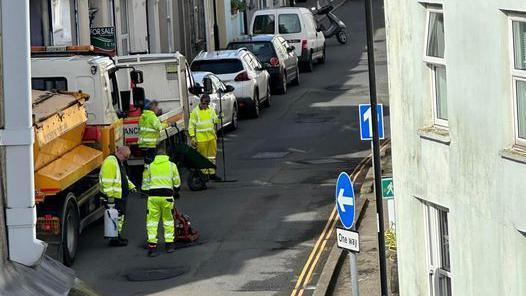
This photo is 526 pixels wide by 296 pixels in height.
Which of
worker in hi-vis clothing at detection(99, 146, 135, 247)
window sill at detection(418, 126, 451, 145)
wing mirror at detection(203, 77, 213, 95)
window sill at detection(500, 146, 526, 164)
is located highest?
wing mirror at detection(203, 77, 213, 95)

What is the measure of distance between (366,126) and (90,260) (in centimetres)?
483

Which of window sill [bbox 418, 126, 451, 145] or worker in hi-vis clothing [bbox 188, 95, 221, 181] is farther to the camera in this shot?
worker in hi-vis clothing [bbox 188, 95, 221, 181]

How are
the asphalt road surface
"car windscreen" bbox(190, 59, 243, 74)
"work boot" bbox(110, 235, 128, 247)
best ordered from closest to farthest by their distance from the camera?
the asphalt road surface < "work boot" bbox(110, 235, 128, 247) < "car windscreen" bbox(190, 59, 243, 74)

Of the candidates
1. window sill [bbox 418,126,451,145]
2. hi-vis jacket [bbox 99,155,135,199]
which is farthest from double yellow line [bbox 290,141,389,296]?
window sill [bbox 418,126,451,145]

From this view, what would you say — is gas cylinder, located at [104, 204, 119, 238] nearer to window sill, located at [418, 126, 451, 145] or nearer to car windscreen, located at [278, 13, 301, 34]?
window sill, located at [418, 126, 451, 145]

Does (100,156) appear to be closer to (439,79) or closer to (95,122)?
(95,122)

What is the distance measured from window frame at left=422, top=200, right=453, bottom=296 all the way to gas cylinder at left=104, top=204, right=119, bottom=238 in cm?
743

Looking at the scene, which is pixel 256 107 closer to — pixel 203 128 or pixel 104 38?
pixel 104 38

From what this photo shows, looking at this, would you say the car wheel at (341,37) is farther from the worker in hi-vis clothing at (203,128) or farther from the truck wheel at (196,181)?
the truck wheel at (196,181)

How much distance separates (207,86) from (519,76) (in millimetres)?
18139

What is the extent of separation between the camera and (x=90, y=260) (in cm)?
1902

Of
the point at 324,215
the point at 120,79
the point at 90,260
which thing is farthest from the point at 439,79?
the point at 120,79

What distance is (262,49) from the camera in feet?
126

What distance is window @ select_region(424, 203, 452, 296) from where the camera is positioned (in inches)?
509
